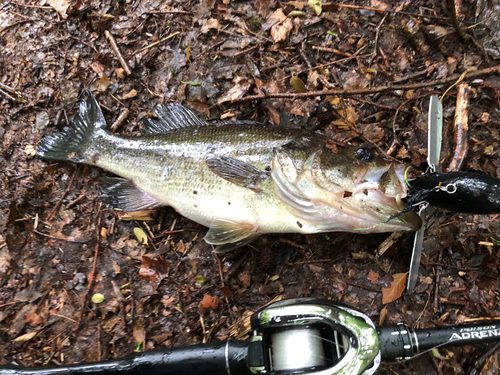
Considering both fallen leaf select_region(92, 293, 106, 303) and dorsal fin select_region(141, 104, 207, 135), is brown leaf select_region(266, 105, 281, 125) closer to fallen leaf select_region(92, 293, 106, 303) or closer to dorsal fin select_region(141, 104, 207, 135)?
dorsal fin select_region(141, 104, 207, 135)

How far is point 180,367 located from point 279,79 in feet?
9.17

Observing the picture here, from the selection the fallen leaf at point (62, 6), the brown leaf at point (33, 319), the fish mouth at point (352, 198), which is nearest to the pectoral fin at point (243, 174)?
the fish mouth at point (352, 198)

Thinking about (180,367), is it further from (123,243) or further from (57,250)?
(57,250)

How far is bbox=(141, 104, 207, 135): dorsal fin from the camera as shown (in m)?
3.12

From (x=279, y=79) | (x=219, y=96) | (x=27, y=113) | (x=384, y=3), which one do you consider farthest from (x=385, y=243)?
(x=27, y=113)

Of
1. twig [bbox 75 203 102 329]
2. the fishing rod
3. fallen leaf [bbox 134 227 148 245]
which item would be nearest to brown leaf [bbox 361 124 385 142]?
the fishing rod

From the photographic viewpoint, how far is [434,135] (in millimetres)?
2488

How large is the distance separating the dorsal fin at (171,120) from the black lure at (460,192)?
2050 mm

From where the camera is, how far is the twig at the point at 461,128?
2.81m

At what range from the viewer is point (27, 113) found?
334 cm

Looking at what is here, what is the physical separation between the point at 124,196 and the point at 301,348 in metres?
2.17

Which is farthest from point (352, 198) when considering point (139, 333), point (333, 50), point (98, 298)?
point (98, 298)

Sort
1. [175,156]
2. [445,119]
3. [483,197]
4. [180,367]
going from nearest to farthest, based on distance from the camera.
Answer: [483,197], [180,367], [175,156], [445,119]

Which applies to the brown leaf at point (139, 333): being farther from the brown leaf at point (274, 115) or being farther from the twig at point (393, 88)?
the twig at point (393, 88)
